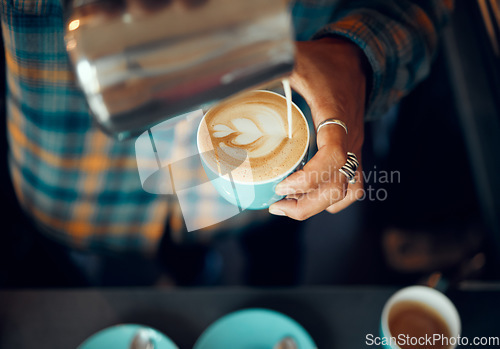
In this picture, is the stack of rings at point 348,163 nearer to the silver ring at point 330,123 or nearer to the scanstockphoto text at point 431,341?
the silver ring at point 330,123

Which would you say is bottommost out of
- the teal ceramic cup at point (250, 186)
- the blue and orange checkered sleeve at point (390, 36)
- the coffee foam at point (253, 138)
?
the teal ceramic cup at point (250, 186)

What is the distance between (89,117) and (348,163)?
0.53 m

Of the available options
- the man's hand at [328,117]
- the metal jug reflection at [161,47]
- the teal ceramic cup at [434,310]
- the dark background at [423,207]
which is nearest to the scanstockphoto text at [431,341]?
the teal ceramic cup at [434,310]

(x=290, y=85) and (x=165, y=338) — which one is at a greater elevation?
(x=290, y=85)

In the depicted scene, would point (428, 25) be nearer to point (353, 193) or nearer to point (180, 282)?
point (353, 193)

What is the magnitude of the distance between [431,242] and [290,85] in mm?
1007

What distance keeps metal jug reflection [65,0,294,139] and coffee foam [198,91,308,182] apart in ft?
0.46

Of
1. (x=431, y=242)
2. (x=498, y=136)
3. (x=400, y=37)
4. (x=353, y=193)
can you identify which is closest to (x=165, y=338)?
(x=353, y=193)

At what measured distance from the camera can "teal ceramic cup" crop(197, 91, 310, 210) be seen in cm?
35

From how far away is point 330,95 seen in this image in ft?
1.34

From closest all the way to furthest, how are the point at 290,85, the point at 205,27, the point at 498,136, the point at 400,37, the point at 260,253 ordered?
the point at 205,27 → the point at 290,85 → the point at 400,37 → the point at 498,136 → the point at 260,253

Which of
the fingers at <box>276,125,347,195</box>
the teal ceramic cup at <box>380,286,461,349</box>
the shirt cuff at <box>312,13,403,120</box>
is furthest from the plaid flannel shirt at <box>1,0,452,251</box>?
the teal ceramic cup at <box>380,286,461,349</box>

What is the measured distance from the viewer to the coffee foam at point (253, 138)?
0.37 meters

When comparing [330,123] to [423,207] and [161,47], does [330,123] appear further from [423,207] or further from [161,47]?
[423,207]
